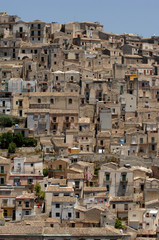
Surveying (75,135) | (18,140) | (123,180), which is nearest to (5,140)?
(18,140)

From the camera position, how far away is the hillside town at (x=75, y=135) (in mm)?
37250

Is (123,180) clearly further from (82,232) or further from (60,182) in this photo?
(82,232)

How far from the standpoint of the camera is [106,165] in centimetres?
4316

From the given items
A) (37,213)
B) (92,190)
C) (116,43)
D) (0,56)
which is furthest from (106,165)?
(116,43)

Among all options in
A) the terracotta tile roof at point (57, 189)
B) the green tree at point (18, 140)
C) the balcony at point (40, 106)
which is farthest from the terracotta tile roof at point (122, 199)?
the balcony at point (40, 106)

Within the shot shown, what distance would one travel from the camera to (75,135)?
47.4 meters

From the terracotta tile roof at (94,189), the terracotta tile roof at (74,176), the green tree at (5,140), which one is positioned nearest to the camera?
the terracotta tile roof at (94,189)

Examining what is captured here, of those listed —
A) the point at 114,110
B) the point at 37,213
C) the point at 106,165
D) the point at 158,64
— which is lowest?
the point at 37,213

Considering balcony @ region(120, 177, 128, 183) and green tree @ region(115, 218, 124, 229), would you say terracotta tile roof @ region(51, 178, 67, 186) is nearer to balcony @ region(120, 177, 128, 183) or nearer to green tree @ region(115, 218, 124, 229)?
balcony @ region(120, 177, 128, 183)

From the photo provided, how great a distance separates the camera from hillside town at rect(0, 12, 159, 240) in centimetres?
3725

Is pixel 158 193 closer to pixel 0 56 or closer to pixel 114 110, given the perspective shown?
pixel 114 110

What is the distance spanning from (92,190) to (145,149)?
887 cm

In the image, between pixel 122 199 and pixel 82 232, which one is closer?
pixel 82 232

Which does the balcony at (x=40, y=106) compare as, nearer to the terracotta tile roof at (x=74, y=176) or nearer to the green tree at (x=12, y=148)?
the green tree at (x=12, y=148)
